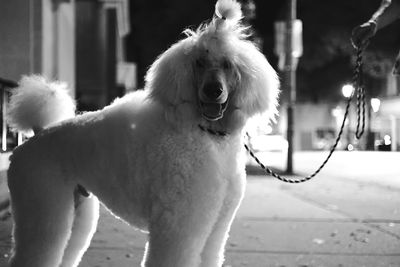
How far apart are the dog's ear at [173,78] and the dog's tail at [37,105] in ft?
3.00

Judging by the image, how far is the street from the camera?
437cm

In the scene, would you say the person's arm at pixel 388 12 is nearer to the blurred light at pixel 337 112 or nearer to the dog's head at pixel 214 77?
the dog's head at pixel 214 77

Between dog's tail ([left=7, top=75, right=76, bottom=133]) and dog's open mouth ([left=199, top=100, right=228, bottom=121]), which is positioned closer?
dog's open mouth ([left=199, top=100, right=228, bottom=121])

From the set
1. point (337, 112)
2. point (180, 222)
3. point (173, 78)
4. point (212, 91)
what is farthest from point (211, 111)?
point (337, 112)

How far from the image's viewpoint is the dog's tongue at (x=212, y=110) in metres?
2.46

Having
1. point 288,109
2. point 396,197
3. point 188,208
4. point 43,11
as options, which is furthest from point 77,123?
point 288,109

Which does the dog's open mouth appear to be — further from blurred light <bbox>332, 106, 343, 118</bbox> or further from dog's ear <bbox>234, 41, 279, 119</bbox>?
blurred light <bbox>332, 106, 343, 118</bbox>

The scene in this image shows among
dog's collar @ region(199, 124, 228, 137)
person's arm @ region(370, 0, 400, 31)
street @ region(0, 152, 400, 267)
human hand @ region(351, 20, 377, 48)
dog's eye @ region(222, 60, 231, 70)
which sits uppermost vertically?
person's arm @ region(370, 0, 400, 31)

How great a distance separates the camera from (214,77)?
8.07 ft

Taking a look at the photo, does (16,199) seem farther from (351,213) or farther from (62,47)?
(62,47)

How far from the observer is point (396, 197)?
8.66 m

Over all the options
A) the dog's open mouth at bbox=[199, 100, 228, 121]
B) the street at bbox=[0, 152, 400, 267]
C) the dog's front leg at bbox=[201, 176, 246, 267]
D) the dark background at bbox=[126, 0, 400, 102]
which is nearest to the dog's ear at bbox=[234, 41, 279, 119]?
the dog's open mouth at bbox=[199, 100, 228, 121]

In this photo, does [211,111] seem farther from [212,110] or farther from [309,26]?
[309,26]

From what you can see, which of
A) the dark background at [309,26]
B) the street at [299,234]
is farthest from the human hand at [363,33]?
the dark background at [309,26]
